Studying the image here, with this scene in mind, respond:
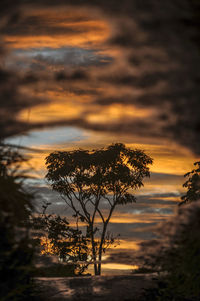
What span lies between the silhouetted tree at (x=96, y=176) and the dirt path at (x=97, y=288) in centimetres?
1134

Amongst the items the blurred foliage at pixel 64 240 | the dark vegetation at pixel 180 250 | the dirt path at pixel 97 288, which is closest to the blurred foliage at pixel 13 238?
the dark vegetation at pixel 180 250

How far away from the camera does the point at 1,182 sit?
3.69m

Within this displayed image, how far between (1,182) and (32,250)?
1.89 feet

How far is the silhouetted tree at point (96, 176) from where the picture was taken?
1750cm

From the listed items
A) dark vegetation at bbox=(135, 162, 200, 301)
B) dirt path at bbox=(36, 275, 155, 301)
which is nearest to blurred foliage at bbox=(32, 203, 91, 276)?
dirt path at bbox=(36, 275, 155, 301)

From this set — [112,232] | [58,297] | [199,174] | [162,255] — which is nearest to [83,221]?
[112,232]

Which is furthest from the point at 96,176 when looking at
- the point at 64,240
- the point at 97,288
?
the point at 97,288

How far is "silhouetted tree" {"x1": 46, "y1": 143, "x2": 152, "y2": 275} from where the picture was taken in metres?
17.5

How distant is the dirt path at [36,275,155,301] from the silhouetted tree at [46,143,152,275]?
1134cm

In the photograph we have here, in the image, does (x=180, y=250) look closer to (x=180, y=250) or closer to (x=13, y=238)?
(x=180, y=250)

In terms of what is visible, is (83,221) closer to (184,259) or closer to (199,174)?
(199,174)

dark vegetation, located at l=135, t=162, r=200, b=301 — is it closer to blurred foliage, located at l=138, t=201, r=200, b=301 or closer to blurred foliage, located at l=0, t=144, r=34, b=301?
blurred foliage, located at l=138, t=201, r=200, b=301

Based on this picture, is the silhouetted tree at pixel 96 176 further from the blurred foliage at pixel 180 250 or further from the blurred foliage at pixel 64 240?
the blurred foliage at pixel 180 250

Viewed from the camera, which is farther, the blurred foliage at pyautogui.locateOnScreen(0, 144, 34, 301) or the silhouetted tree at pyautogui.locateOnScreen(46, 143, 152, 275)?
the silhouetted tree at pyautogui.locateOnScreen(46, 143, 152, 275)
